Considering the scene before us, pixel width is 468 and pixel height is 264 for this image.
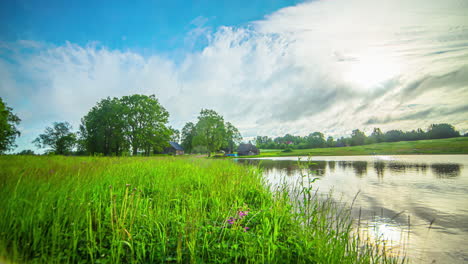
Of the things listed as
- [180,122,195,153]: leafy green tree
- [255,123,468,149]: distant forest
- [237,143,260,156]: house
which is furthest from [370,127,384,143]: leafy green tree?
[180,122,195,153]: leafy green tree

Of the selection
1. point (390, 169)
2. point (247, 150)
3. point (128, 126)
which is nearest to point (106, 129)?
point (128, 126)

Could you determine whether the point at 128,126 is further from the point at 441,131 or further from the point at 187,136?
the point at 441,131

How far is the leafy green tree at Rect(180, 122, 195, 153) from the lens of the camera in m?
80.6

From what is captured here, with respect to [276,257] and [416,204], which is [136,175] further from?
[416,204]

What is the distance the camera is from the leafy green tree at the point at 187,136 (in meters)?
80.6

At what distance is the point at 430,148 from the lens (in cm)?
5128

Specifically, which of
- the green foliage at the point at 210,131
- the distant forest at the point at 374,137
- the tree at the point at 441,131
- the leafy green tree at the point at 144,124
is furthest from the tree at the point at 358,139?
the leafy green tree at the point at 144,124

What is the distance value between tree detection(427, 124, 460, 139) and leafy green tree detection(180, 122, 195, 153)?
3062 inches

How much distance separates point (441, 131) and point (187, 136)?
83.2 meters

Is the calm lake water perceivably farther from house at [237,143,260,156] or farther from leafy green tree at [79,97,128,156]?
house at [237,143,260,156]

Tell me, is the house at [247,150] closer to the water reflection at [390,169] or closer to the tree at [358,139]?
the tree at [358,139]

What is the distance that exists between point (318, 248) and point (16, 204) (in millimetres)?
4319

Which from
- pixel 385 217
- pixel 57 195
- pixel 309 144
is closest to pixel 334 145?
pixel 309 144

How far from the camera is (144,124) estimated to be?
108ft
